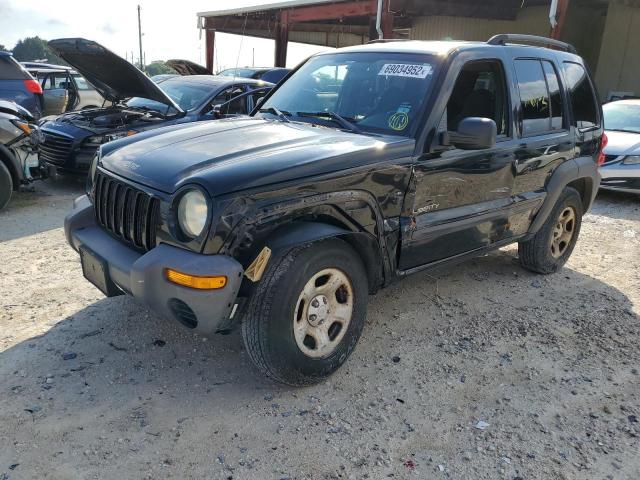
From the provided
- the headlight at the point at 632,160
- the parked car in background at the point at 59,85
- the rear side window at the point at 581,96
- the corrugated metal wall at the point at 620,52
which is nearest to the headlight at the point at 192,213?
the rear side window at the point at 581,96

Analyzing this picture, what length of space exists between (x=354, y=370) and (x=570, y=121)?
290 centimetres

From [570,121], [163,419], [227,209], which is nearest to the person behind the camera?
[227,209]

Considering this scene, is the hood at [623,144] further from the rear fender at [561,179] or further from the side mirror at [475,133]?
the side mirror at [475,133]

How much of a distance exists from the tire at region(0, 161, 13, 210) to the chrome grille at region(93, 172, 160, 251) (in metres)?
3.72

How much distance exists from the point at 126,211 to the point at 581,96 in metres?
3.95

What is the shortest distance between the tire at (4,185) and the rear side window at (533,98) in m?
5.56

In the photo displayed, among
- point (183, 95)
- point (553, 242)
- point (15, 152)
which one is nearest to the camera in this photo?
point (553, 242)

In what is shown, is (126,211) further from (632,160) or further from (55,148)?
(632,160)

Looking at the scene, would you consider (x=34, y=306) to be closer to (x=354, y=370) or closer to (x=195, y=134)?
(x=195, y=134)

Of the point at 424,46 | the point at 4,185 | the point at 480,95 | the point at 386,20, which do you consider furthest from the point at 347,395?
the point at 386,20

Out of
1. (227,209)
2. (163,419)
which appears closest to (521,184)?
(227,209)

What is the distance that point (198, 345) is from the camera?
11.5ft

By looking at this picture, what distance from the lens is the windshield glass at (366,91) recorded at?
3480 millimetres

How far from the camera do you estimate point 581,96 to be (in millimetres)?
4824
